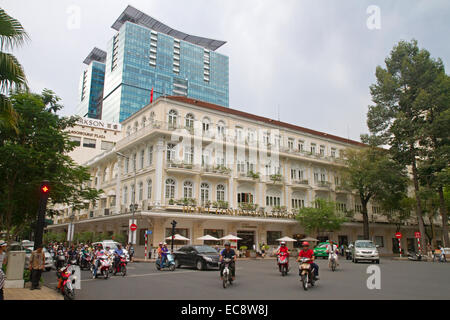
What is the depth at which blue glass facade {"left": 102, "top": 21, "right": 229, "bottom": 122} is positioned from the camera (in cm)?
10938

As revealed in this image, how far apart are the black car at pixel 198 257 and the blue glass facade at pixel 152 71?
8945 cm

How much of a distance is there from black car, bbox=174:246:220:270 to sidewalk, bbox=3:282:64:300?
30.5 ft

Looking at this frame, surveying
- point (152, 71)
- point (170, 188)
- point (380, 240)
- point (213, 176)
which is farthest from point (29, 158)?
point (152, 71)

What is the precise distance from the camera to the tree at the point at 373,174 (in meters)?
38.3

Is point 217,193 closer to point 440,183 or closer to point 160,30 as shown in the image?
point 440,183

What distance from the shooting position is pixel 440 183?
33781mm

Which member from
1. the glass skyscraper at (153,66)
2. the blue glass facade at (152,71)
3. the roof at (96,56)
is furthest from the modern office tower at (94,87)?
the blue glass facade at (152,71)

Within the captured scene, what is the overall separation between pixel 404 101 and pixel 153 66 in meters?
93.9

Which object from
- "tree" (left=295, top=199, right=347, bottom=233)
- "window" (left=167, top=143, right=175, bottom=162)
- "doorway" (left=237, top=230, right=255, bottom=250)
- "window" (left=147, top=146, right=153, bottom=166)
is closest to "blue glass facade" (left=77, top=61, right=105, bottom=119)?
"window" (left=147, top=146, right=153, bottom=166)

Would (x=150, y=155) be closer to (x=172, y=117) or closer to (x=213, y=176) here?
(x=172, y=117)

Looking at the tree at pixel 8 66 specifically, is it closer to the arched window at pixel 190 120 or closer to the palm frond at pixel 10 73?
the palm frond at pixel 10 73
